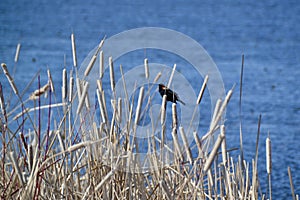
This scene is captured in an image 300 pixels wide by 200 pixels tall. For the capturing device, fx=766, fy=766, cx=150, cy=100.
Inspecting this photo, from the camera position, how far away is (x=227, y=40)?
7125 mm

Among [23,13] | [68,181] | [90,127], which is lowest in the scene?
[68,181]

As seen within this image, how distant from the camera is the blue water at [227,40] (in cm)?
415

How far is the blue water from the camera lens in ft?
13.6

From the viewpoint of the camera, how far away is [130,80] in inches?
149

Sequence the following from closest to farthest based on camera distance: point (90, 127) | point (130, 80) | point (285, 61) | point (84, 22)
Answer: point (90, 127) → point (130, 80) → point (285, 61) → point (84, 22)

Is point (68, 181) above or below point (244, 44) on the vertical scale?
below

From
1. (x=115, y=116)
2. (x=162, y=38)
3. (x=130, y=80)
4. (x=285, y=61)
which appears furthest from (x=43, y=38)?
(x=115, y=116)

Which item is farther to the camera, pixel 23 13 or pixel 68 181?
pixel 23 13

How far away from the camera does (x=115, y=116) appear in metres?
1.85

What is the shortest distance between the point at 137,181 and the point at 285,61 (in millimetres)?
4226

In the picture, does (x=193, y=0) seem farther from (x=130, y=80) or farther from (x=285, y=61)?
(x=130, y=80)

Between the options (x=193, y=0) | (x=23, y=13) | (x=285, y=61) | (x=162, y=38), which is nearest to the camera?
(x=285, y=61)

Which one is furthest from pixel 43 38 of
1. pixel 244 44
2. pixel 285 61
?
pixel 285 61

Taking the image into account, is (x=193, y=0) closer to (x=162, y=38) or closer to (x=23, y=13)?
(x=23, y=13)
